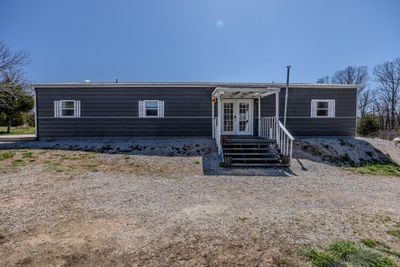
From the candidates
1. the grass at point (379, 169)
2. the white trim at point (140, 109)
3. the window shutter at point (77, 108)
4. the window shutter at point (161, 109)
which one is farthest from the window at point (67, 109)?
the grass at point (379, 169)

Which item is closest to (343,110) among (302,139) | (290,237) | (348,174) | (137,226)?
(302,139)

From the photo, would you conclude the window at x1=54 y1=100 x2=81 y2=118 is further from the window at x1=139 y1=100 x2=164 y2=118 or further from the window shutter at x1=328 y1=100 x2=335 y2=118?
the window shutter at x1=328 y1=100 x2=335 y2=118

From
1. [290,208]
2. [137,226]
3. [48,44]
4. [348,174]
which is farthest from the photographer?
[48,44]

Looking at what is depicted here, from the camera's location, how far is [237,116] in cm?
1266

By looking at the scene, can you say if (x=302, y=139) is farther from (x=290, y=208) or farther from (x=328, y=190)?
(x=290, y=208)

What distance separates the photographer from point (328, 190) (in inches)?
241

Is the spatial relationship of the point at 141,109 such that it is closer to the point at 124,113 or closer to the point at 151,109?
the point at 151,109

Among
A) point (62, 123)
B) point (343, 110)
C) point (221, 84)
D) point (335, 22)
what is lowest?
point (62, 123)

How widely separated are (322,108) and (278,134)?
16.8 ft

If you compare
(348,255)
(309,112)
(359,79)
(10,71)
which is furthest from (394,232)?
(359,79)

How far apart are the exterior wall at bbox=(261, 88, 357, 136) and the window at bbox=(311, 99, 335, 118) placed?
170mm

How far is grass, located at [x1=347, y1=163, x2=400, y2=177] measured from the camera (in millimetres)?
8894

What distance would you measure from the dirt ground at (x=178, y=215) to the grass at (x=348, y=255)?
0.17 meters

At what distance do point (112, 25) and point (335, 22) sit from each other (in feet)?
40.0
